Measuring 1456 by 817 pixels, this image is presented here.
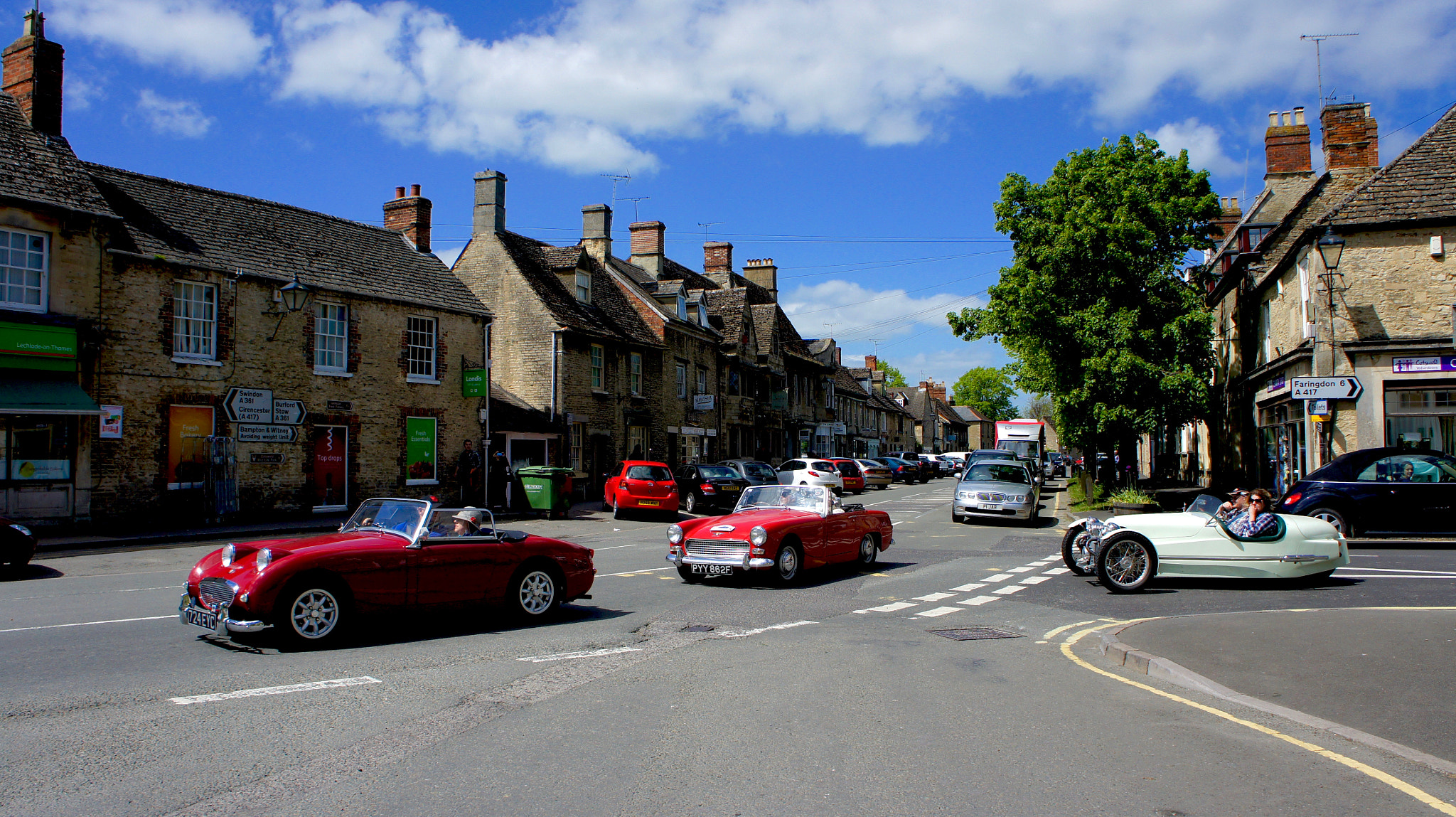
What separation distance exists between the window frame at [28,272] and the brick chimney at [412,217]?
11.8m

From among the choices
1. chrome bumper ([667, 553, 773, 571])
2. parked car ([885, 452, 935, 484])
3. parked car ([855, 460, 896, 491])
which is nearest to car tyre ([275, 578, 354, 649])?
chrome bumper ([667, 553, 773, 571])

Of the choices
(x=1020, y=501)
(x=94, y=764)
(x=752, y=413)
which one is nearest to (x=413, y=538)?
(x=94, y=764)

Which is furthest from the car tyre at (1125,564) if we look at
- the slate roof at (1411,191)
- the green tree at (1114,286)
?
the slate roof at (1411,191)

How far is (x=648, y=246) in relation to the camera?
4419 cm

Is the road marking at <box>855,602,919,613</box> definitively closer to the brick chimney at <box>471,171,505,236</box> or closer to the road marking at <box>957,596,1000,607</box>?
the road marking at <box>957,596,1000,607</box>

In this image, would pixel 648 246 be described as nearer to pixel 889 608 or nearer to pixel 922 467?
pixel 922 467

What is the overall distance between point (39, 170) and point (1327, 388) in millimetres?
27503

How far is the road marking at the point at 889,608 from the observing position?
10.6 metres

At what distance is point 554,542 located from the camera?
986 cm

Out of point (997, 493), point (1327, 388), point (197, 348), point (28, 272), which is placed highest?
point (28, 272)

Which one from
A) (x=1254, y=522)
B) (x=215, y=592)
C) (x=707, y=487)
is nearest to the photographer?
(x=215, y=592)

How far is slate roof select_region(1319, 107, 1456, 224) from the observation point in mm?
20844

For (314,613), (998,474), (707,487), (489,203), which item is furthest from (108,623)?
(489,203)

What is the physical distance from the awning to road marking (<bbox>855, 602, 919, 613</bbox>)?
616 inches
